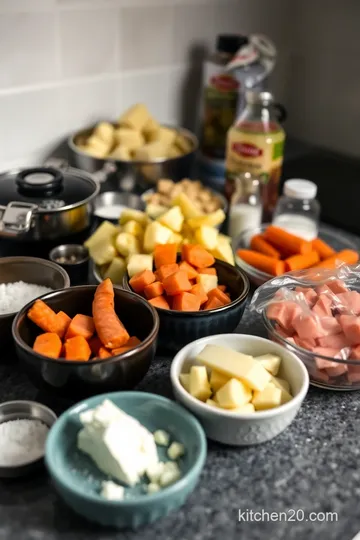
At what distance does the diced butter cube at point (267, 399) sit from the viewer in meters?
0.72

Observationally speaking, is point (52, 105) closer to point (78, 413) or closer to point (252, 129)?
point (252, 129)

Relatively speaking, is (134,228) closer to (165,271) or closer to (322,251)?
(165,271)

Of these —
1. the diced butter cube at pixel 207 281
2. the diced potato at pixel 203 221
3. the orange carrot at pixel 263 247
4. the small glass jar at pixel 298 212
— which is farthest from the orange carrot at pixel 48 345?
the small glass jar at pixel 298 212

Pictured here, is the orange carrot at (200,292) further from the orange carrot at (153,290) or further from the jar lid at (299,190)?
the jar lid at (299,190)

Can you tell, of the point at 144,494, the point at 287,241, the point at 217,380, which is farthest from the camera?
the point at 287,241

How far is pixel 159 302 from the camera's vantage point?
0.86 m

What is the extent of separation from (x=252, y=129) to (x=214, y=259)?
371 millimetres

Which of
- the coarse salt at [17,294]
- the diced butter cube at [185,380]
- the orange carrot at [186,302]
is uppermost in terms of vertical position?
the orange carrot at [186,302]

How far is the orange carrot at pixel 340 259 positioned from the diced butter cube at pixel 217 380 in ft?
1.16

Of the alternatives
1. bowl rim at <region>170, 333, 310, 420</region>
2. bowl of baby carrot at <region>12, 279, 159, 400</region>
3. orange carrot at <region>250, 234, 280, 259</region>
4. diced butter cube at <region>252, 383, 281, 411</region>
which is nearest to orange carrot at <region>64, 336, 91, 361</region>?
bowl of baby carrot at <region>12, 279, 159, 400</region>

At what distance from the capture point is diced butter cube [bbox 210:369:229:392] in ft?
2.41

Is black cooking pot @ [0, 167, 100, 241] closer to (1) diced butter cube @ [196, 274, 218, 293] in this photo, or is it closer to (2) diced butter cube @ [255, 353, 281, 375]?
(1) diced butter cube @ [196, 274, 218, 293]

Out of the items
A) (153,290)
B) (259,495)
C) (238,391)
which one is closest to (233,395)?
(238,391)

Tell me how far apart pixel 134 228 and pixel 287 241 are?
0.27 metres
